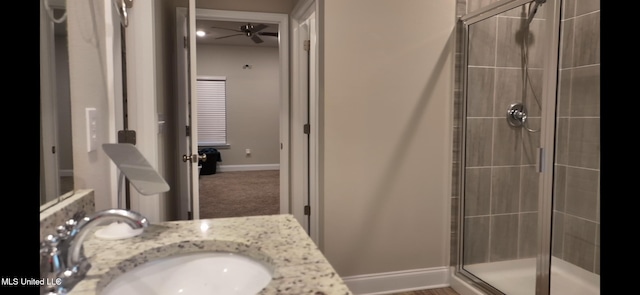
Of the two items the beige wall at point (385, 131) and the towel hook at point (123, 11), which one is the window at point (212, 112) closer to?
the beige wall at point (385, 131)

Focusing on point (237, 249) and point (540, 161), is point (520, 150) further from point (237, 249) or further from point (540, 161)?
point (237, 249)

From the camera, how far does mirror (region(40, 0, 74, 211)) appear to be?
0.86 meters

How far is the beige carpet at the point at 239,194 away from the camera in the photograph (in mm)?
4930

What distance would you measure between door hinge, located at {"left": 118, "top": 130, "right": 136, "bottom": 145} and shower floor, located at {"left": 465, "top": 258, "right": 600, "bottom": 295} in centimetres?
227

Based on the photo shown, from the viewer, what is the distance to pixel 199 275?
1.07m

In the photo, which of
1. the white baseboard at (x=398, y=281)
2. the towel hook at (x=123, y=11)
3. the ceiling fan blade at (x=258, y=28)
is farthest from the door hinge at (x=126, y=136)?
the ceiling fan blade at (x=258, y=28)

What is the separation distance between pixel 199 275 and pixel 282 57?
2714 mm

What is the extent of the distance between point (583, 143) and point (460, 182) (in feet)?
2.65

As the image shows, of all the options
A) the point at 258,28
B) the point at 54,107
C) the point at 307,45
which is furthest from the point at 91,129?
the point at 258,28

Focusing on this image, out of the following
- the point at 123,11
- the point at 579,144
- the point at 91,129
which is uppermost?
the point at 123,11

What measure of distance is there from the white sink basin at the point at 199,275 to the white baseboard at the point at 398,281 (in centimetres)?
170

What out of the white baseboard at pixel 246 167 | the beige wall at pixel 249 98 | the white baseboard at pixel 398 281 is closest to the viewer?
the white baseboard at pixel 398 281
